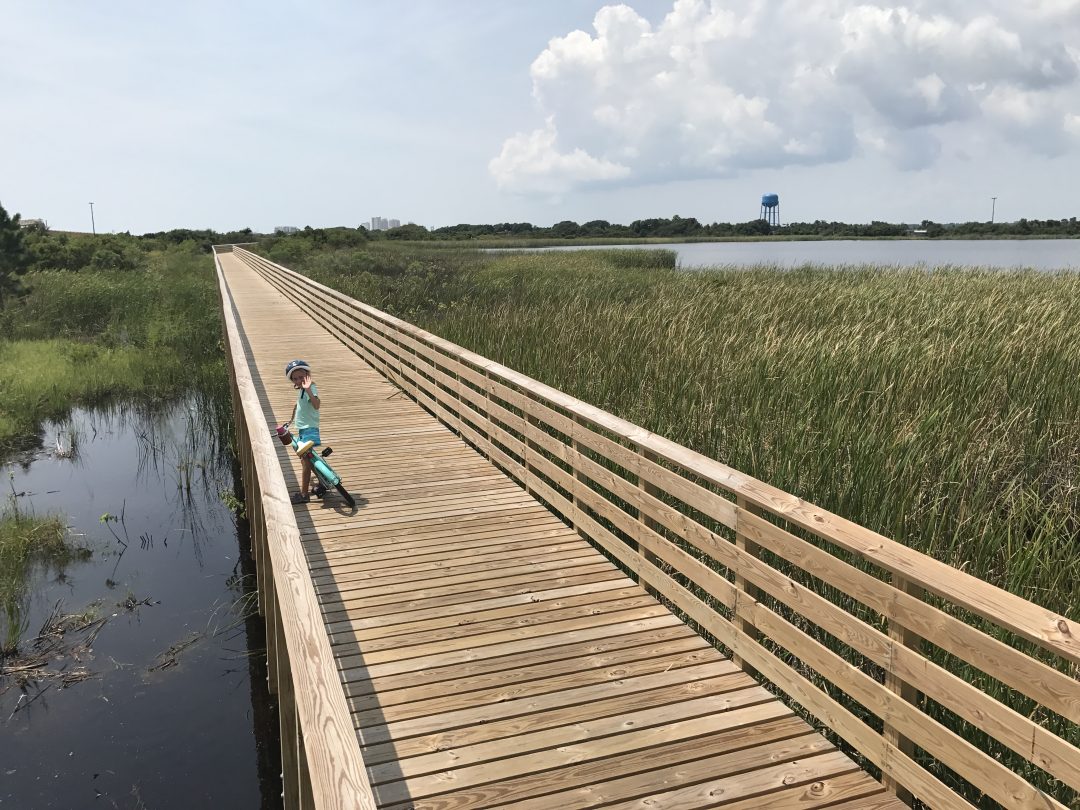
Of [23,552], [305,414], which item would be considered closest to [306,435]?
[305,414]

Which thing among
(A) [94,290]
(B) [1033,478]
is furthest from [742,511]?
(A) [94,290]

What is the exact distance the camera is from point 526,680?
12.9 ft

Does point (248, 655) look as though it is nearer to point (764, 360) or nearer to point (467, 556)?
point (467, 556)

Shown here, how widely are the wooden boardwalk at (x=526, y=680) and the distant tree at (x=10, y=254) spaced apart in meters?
25.4

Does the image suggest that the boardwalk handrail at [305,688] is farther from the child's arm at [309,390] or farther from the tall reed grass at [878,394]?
the tall reed grass at [878,394]

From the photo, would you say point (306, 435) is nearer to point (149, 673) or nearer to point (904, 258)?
point (149, 673)

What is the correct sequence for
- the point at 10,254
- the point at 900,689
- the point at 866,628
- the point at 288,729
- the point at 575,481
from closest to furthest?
the point at 900,689 → the point at 866,628 → the point at 288,729 → the point at 575,481 → the point at 10,254

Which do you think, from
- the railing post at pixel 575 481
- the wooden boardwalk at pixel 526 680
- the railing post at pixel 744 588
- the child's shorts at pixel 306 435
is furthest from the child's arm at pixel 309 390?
the railing post at pixel 744 588

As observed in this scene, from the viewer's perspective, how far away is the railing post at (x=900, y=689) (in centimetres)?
300

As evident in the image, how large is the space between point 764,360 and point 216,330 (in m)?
18.7

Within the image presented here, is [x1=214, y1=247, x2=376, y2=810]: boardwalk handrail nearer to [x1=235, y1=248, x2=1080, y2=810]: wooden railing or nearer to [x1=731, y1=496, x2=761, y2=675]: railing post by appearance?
[x1=235, y1=248, x2=1080, y2=810]: wooden railing

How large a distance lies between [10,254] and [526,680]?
2984 cm

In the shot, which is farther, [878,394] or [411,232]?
[411,232]

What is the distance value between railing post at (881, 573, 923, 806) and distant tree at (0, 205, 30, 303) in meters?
30.2
